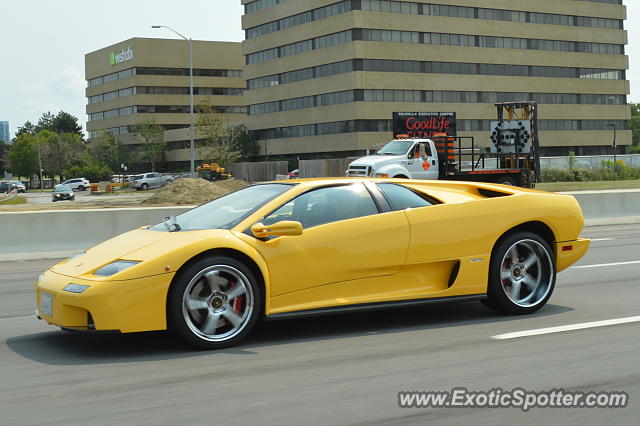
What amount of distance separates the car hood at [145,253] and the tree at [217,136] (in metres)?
78.0

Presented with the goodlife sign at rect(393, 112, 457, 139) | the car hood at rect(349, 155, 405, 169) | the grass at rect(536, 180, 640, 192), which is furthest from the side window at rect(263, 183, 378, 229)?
the goodlife sign at rect(393, 112, 457, 139)

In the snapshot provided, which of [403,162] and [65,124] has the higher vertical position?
[65,124]

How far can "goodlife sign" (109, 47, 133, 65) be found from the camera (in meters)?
117

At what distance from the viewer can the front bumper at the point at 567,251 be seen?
7617 millimetres

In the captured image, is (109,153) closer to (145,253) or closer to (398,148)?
(398,148)

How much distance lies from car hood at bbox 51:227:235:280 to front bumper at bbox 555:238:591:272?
126 inches

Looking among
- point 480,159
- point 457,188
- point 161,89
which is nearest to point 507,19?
point 161,89

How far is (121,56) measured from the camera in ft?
393

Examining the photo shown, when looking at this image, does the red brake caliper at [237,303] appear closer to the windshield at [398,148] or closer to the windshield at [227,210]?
the windshield at [227,210]

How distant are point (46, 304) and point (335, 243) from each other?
2.26m

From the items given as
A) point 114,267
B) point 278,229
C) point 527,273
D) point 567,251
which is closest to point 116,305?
point 114,267

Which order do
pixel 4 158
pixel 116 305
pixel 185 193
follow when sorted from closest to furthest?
1. pixel 116 305
2. pixel 185 193
3. pixel 4 158

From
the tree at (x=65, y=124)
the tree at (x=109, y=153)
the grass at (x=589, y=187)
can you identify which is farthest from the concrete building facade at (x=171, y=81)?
the grass at (x=589, y=187)

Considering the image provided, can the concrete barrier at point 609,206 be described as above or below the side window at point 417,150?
below
